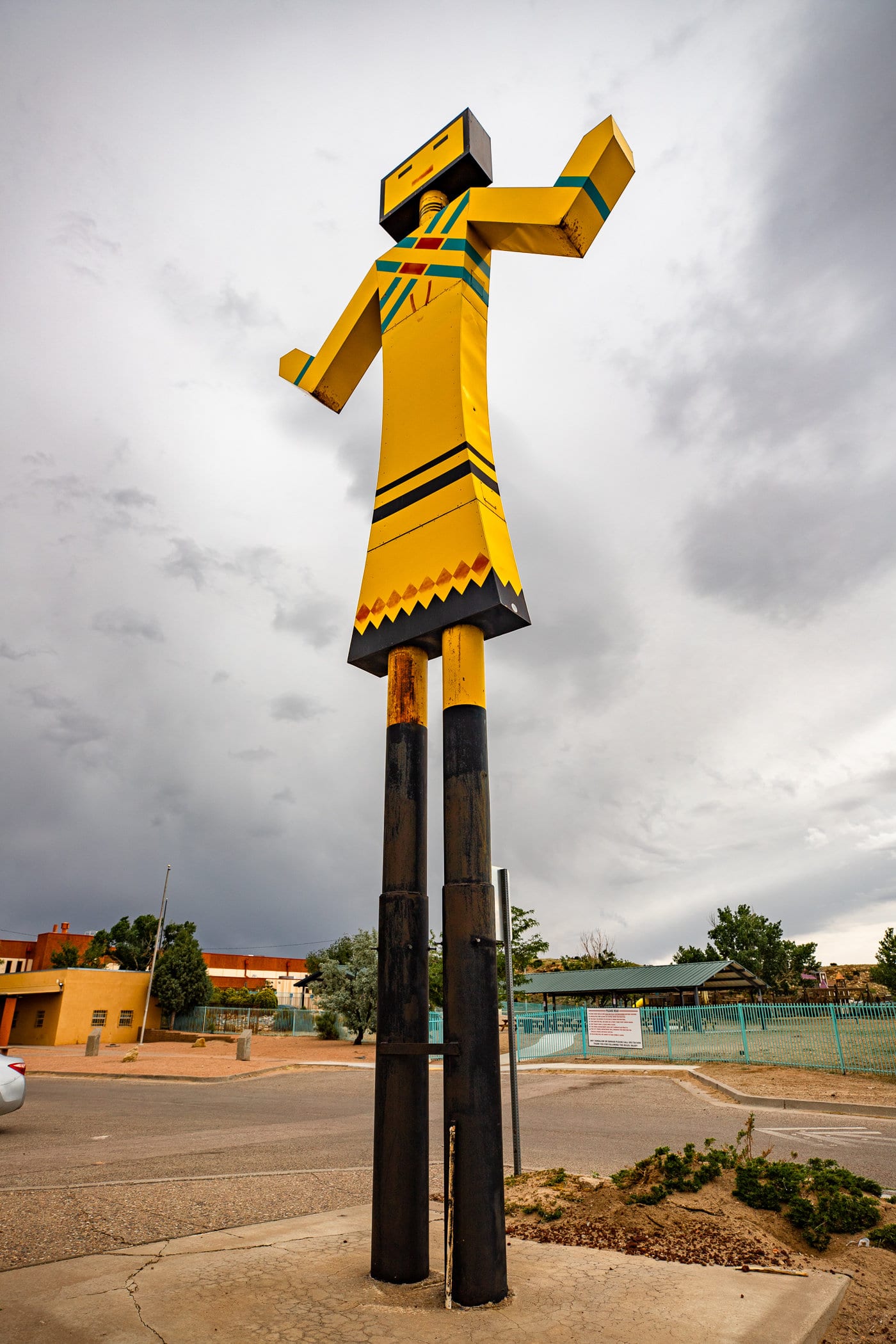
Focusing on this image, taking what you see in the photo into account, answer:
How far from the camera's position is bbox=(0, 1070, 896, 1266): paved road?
5.43 metres

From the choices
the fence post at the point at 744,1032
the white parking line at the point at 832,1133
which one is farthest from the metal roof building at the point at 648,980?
the white parking line at the point at 832,1133

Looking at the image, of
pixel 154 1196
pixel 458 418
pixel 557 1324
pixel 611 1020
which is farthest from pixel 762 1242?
pixel 611 1020

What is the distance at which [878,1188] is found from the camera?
5109mm

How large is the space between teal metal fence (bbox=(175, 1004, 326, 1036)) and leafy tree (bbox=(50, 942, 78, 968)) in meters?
19.1

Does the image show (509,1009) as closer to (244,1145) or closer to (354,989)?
(244,1145)

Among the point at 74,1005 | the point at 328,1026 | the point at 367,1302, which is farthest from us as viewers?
the point at 74,1005

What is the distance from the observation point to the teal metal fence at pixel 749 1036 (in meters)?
17.4

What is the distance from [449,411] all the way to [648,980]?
1476 inches

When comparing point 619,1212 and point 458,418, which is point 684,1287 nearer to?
point 619,1212

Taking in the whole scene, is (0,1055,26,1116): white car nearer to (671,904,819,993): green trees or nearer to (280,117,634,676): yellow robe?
(280,117,634,676): yellow robe

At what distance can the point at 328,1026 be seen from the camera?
3366cm

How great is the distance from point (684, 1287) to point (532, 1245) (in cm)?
114

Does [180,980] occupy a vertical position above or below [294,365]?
below

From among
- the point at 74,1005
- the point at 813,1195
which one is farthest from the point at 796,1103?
the point at 74,1005
